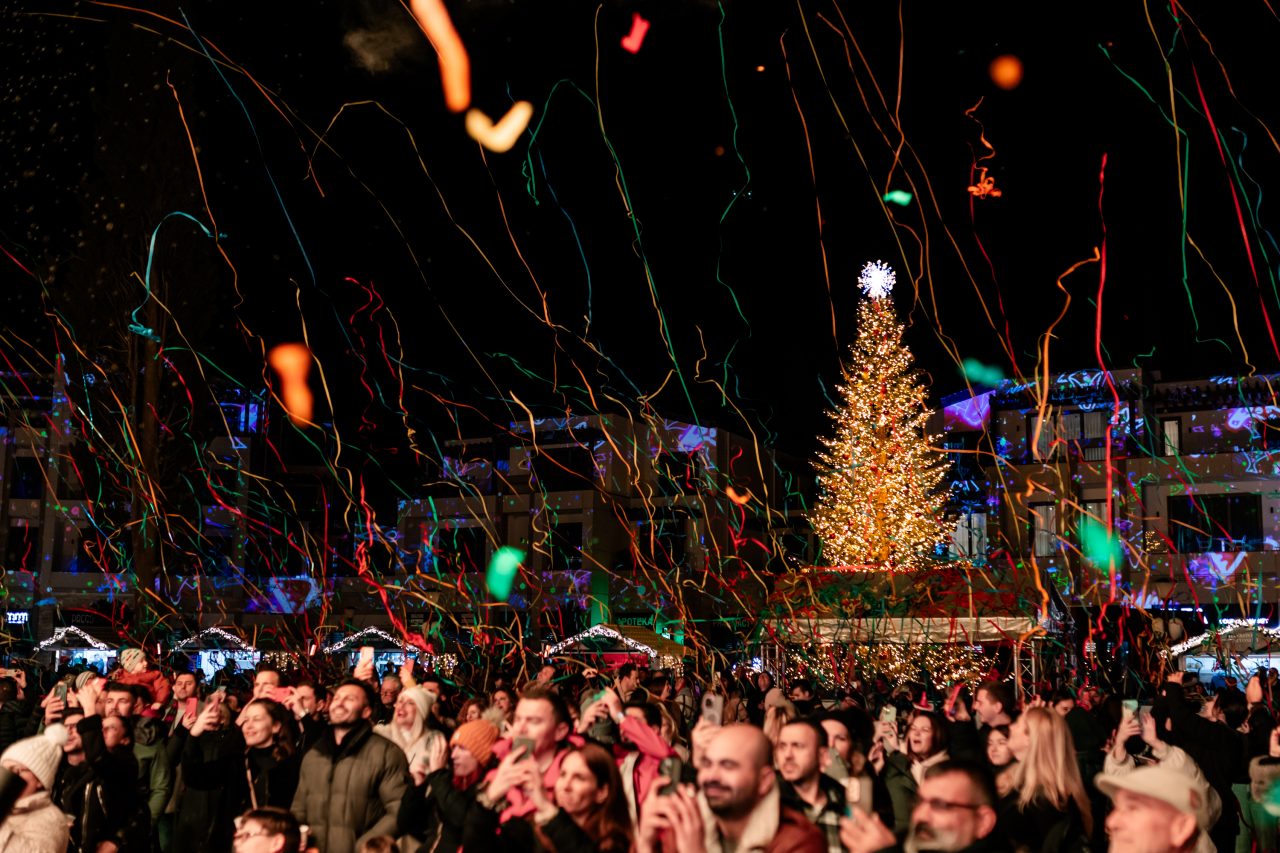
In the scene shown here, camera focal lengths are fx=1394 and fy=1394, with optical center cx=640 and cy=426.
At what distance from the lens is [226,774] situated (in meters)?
7.66

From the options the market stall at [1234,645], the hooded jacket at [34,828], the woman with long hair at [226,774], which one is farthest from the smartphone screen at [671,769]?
the market stall at [1234,645]

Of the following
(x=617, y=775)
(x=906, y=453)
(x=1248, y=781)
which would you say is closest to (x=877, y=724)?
(x=1248, y=781)

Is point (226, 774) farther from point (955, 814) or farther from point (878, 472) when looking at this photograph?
point (878, 472)

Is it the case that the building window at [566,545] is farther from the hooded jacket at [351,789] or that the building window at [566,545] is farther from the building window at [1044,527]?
the hooded jacket at [351,789]

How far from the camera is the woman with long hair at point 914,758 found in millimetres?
6645

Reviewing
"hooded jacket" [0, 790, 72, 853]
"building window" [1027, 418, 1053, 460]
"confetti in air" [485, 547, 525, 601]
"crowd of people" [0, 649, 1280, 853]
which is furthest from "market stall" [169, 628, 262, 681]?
"building window" [1027, 418, 1053, 460]

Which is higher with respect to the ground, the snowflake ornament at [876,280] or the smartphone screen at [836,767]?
the snowflake ornament at [876,280]

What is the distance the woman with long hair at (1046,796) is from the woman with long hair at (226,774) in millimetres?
3782

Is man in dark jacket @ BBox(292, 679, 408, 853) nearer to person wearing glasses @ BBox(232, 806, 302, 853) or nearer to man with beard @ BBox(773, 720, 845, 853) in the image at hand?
person wearing glasses @ BBox(232, 806, 302, 853)

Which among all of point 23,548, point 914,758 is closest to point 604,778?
point 914,758

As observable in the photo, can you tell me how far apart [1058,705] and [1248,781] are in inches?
52.6

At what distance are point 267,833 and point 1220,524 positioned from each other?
38957 millimetres

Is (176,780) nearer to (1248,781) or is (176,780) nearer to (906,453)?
(1248,781)

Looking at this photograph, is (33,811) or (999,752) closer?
(33,811)
